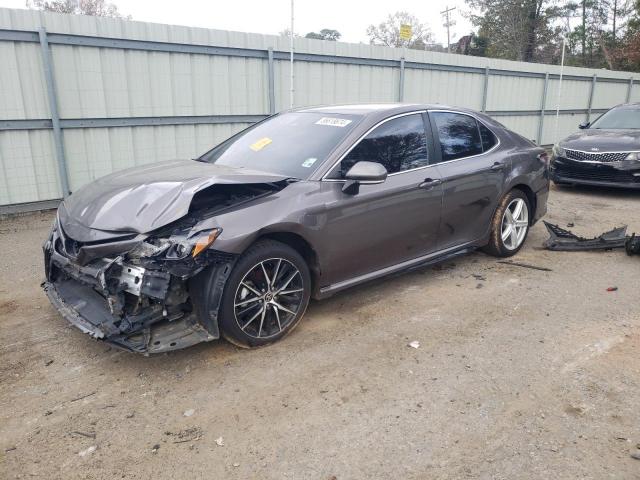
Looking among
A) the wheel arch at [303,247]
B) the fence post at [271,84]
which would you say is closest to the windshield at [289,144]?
the wheel arch at [303,247]

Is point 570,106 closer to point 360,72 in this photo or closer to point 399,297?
point 360,72

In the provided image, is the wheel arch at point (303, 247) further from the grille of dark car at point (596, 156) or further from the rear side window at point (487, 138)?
the grille of dark car at point (596, 156)

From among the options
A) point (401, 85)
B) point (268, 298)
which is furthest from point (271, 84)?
point (268, 298)

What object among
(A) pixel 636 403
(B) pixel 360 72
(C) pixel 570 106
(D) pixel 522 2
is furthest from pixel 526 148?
(D) pixel 522 2

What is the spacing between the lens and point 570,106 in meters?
15.8

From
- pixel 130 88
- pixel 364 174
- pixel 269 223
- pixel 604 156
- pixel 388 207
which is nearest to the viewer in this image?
pixel 269 223

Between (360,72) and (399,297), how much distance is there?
6.84m

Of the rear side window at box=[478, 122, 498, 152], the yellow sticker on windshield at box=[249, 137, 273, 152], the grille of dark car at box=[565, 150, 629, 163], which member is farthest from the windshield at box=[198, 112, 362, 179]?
the grille of dark car at box=[565, 150, 629, 163]

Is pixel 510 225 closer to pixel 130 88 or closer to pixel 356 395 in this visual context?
pixel 356 395

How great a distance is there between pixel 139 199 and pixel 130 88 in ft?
16.0

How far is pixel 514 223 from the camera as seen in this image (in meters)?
5.59

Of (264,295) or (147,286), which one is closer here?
(147,286)

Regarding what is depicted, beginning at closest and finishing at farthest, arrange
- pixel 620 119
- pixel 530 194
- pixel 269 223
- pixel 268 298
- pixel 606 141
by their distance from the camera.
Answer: pixel 269 223
pixel 268 298
pixel 530 194
pixel 606 141
pixel 620 119

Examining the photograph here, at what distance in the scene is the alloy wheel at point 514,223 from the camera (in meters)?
5.52
